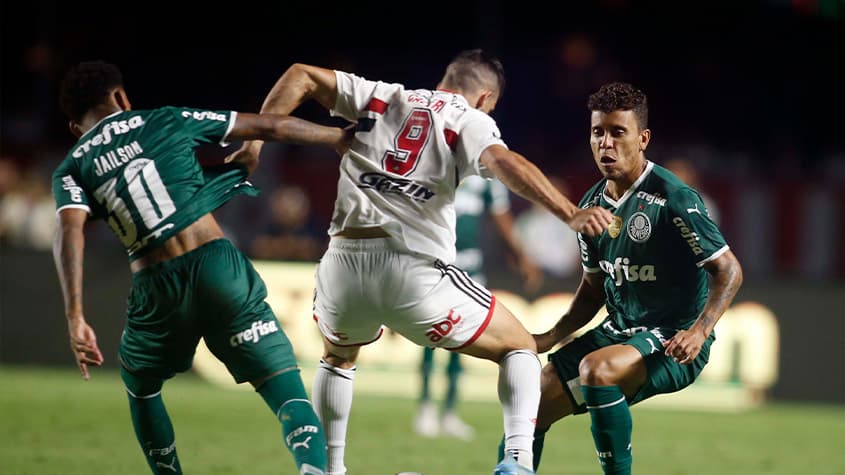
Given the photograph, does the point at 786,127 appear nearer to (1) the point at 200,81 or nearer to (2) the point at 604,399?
(1) the point at 200,81

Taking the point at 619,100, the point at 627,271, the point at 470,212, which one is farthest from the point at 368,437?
the point at 619,100

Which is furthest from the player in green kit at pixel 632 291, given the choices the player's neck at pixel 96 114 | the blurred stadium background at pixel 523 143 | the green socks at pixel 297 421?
the blurred stadium background at pixel 523 143

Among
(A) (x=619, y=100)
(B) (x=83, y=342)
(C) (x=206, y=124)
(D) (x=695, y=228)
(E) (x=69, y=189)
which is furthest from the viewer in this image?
(A) (x=619, y=100)

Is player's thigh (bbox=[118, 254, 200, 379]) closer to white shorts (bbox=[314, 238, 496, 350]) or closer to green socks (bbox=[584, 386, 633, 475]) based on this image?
white shorts (bbox=[314, 238, 496, 350])

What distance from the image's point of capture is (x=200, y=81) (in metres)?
19.0

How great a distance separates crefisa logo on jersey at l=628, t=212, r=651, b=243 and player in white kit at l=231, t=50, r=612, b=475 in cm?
79

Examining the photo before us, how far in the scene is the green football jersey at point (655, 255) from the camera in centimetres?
564

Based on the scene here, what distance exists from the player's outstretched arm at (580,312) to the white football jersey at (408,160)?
2.99 feet

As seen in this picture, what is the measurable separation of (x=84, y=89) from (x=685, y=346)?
10.1 ft

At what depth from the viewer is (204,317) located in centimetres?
514

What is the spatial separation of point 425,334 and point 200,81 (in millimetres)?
14528

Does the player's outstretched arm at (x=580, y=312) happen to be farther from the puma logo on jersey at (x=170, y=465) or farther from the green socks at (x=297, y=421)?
the puma logo on jersey at (x=170, y=465)

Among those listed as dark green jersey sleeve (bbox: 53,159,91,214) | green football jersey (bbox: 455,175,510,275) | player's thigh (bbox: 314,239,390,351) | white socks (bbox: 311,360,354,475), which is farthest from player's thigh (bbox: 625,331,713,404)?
green football jersey (bbox: 455,175,510,275)

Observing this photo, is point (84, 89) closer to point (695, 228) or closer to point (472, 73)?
point (472, 73)
